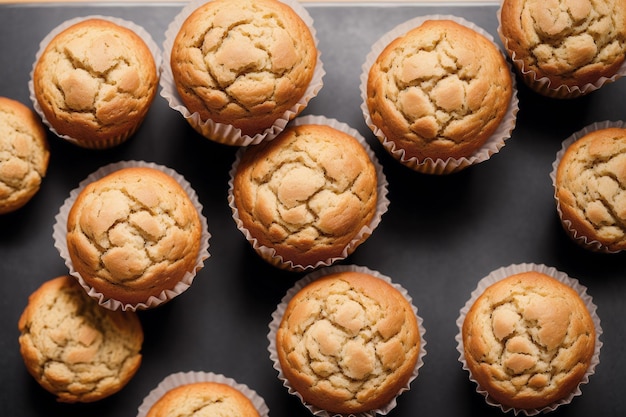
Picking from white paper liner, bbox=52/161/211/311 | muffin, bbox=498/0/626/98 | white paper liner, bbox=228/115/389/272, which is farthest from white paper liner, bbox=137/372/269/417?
muffin, bbox=498/0/626/98

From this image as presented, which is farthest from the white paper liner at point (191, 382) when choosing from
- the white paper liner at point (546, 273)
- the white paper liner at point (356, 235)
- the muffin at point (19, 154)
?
the muffin at point (19, 154)

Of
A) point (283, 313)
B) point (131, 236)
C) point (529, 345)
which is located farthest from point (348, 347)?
point (131, 236)

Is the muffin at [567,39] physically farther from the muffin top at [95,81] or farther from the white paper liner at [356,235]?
the muffin top at [95,81]

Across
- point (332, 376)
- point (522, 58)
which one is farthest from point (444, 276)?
point (522, 58)

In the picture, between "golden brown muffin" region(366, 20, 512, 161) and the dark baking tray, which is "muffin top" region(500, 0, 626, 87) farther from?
the dark baking tray

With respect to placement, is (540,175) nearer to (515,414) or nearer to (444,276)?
(444,276)
